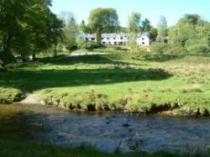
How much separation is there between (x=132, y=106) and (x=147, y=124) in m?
5.81

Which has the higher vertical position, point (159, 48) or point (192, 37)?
point (192, 37)

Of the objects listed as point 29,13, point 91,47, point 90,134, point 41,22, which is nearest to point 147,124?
point 90,134

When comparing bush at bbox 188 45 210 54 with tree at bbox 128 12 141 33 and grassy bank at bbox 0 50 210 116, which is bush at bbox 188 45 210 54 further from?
grassy bank at bbox 0 50 210 116

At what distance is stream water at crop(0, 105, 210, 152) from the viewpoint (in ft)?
88.3

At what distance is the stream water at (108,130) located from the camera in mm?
26906

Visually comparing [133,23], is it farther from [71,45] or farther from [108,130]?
[108,130]

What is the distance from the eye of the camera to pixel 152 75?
59.4 meters

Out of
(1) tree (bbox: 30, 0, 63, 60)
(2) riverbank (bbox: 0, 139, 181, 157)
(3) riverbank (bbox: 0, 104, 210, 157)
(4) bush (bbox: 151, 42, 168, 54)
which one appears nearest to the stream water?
(3) riverbank (bbox: 0, 104, 210, 157)

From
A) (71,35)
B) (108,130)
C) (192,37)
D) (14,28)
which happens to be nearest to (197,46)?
(192,37)

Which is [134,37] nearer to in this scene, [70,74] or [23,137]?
[70,74]

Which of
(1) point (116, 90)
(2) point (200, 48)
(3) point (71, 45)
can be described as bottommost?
(1) point (116, 90)

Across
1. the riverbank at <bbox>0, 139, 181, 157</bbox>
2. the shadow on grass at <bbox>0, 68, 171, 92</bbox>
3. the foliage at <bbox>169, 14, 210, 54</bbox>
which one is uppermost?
the foliage at <bbox>169, 14, 210, 54</bbox>

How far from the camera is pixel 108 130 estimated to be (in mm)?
31781

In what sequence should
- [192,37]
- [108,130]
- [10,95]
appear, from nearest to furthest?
[108,130], [10,95], [192,37]
